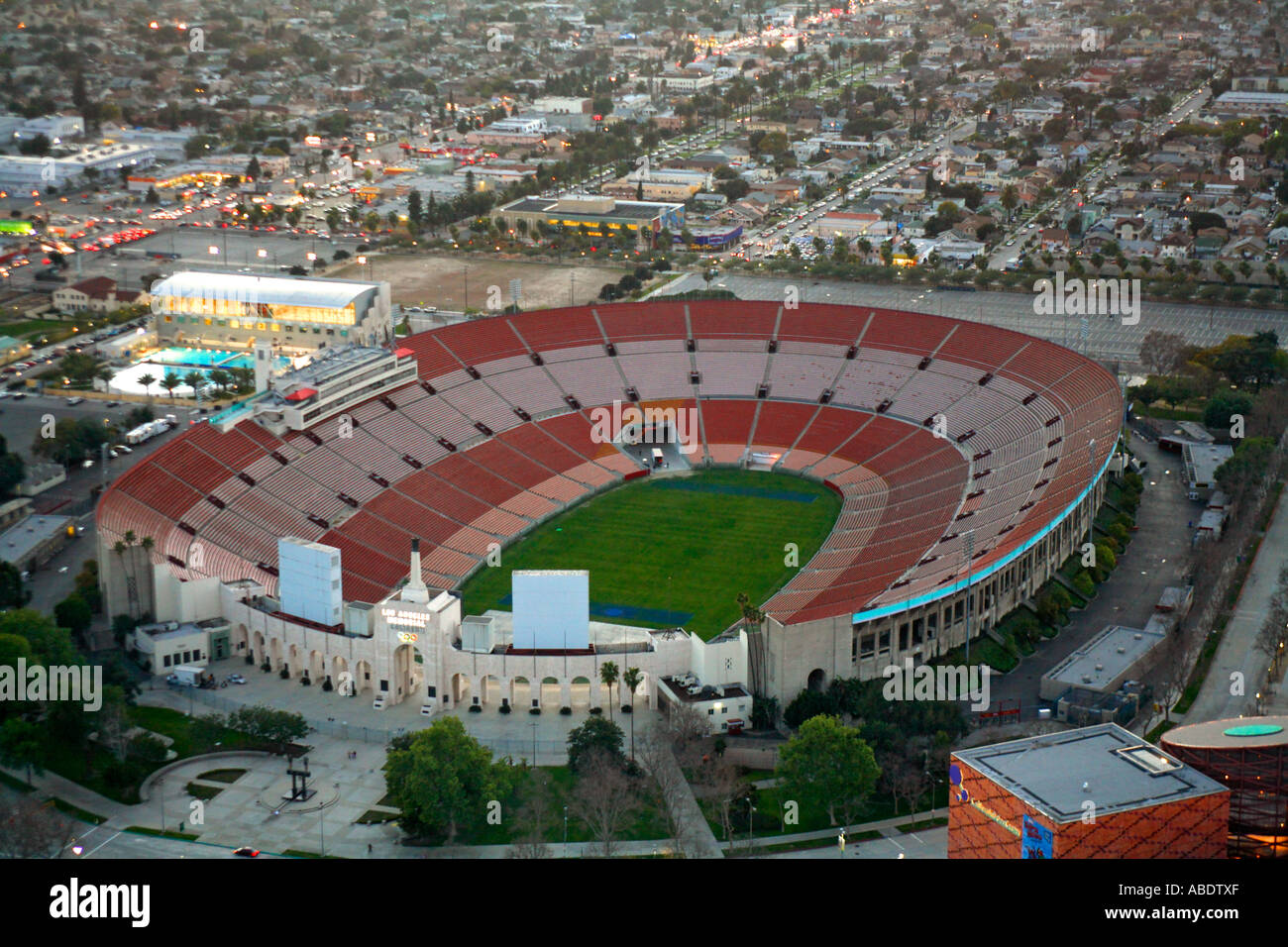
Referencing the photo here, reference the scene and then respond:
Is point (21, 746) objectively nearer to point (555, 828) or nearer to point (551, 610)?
point (555, 828)

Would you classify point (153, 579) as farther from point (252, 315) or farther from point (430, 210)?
point (430, 210)

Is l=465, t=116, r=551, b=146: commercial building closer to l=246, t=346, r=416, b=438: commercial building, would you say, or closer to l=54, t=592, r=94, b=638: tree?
l=246, t=346, r=416, b=438: commercial building

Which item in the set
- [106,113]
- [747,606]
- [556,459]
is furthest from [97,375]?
[106,113]

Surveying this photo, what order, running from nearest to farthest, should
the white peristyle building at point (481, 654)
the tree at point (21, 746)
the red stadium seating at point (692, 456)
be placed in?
1. the tree at point (21, 746)
2. the white peristyle building at point (481, 654)
3. the red stadium seating at point (692, 456)

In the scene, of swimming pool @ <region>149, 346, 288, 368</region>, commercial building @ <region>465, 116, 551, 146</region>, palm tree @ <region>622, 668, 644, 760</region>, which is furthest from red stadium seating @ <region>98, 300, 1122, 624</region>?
commercial building @ <region>465, 116, 551, 146</region>

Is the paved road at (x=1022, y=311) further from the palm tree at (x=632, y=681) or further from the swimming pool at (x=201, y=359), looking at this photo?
the palm tree at (x=632, y=681)

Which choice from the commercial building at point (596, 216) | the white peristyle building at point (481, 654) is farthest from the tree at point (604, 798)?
the commercial building at point (596, 216)

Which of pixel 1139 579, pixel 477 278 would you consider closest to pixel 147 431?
pixel 477 278
